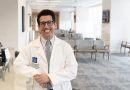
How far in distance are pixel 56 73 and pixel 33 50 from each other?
0.27m

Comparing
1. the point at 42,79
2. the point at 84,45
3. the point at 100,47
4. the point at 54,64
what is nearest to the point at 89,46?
the point at 84,45

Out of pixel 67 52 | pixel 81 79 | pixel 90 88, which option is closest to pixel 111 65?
pixel 81 79

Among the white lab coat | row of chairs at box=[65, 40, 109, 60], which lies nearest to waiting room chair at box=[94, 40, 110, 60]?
row of chairs at box=[65, 40, 109, 60]

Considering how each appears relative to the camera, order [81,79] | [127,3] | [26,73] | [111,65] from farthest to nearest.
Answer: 1. [127,3]
2. [111,65]
3. [81,79]
4. [26,73]

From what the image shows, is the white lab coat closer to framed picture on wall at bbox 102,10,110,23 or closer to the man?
the man

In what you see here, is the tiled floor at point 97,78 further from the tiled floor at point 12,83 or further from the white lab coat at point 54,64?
the white lab coat at point 54,64

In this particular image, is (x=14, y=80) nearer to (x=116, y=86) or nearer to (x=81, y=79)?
(x=81, y=79)

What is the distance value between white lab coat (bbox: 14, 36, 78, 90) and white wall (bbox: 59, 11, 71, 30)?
30.4m

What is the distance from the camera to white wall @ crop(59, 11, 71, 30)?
32306mm

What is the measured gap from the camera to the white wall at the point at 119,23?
42.4 ft

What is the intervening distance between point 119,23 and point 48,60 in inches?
458

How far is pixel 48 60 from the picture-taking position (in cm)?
187

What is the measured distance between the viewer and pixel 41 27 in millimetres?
1878

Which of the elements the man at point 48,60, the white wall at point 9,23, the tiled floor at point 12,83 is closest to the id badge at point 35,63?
the man at point 48,60
